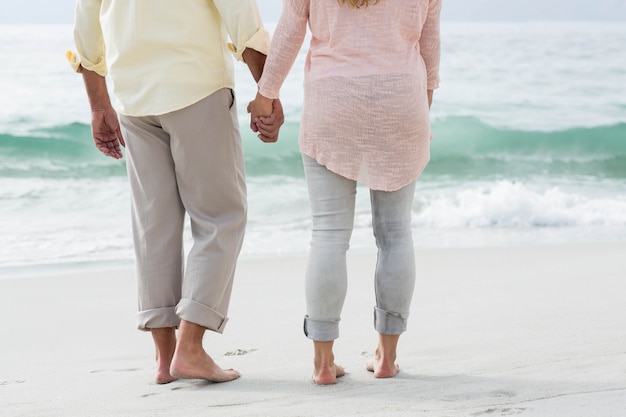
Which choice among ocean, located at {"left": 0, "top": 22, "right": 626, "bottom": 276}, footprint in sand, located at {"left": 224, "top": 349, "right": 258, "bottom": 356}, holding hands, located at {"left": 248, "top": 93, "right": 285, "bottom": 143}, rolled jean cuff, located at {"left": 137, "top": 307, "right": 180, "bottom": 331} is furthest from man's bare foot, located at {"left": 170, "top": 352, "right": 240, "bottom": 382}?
ocean, located at {"left": 0, "top": 22, "right": 626, "bottom": 276}

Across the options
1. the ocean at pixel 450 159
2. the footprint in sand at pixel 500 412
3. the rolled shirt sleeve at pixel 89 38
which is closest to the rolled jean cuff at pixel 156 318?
the rolled shirt sleeve at pixel 89 38

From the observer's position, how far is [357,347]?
120 inches

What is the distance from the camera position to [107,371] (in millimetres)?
2887

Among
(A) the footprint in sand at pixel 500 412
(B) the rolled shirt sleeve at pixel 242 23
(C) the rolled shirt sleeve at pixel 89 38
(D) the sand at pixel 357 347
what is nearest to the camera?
(A) the footprint in sand at pixel 500 412

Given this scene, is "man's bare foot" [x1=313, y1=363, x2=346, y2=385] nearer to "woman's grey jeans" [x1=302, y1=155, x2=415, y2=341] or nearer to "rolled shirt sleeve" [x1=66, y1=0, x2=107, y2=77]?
"woman's grey jeans" [x1=302, y1=155, x2=415, y2=341]

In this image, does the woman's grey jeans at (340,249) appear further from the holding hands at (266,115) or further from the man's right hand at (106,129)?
the man's right hand at (106,129)

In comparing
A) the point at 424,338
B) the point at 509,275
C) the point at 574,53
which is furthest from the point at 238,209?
the point at 574,53

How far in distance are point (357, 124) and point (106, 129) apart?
86 cm

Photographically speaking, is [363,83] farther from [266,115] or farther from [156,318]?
[156,318]

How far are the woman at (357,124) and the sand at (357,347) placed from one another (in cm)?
25

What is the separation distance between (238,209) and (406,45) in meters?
0.69

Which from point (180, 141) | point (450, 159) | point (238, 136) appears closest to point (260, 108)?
point (238, 136)

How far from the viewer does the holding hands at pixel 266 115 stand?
2494 mm

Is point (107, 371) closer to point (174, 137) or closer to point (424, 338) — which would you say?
point (174, 137)
